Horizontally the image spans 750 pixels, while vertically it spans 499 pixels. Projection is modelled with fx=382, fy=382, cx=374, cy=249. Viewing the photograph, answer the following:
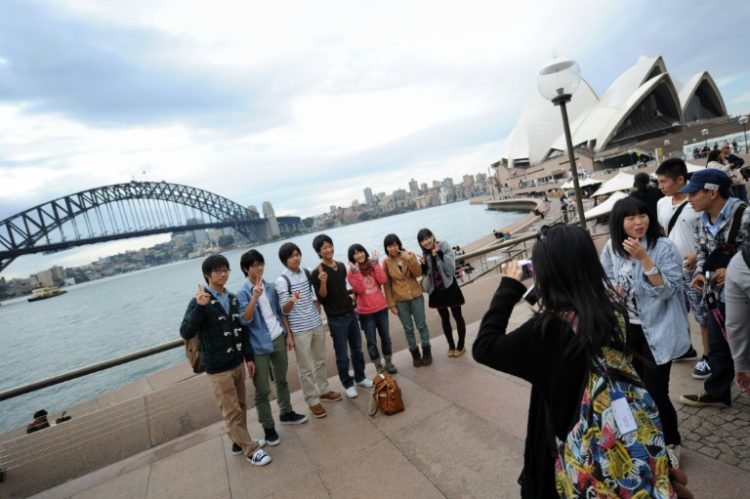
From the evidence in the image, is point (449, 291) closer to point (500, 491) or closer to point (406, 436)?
point (406, 436)

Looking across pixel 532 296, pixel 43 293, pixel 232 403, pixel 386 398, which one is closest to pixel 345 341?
pixel 386 398

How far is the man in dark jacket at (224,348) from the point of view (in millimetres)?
3123

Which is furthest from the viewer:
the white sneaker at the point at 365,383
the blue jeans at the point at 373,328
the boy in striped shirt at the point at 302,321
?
the blue jeans at the point at 373,328

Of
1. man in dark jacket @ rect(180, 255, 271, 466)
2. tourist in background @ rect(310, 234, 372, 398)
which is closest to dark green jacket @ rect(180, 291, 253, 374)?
man in dark jacket @ rect(180, 255, 271, 466)

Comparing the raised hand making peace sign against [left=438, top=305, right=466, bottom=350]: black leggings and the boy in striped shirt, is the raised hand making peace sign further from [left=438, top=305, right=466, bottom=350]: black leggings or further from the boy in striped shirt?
[left=438, top=305, right=466, bottom=350]: black leggings

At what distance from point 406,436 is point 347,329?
134cm

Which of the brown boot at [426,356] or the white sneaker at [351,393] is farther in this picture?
the brown boot at [426,356]

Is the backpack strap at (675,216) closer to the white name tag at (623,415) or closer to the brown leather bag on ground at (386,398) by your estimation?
the white name tag at (623,415)

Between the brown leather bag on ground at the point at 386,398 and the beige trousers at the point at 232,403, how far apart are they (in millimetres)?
1126

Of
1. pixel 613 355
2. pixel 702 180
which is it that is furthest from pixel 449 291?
pixel 613 355

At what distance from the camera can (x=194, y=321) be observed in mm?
2979

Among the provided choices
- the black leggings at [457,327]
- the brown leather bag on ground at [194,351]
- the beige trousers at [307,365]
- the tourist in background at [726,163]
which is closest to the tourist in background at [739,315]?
the black leggings at [457,327]

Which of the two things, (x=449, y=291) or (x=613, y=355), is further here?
(x=449, y=291)

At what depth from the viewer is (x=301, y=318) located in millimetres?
3877
